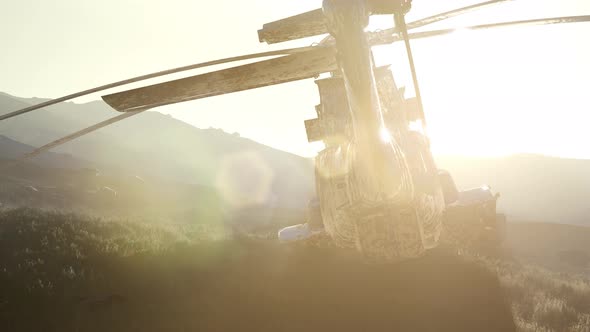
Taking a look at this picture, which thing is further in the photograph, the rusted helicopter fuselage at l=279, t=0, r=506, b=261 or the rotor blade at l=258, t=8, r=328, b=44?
the rotor blade at l=258, t=8, r=328, b=44

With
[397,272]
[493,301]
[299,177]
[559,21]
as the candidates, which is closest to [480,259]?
[493,301]

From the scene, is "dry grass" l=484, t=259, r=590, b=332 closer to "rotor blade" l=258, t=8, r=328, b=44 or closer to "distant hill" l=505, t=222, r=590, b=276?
"rotor blade" l=258, t=8, r=328, b=44

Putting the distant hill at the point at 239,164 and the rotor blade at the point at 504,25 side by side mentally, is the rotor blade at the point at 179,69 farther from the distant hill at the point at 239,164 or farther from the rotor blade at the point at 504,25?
the distant hill at the point at 239,164

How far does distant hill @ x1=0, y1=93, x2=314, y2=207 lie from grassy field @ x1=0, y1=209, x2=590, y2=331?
177 feet

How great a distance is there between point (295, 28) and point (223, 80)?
76 cm

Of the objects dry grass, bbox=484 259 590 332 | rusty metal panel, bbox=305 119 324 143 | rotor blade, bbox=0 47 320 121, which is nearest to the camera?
rotor blade, bbox=0 47 320 121

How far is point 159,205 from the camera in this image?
4931 centimetres

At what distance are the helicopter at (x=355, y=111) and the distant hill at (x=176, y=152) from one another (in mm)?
65290

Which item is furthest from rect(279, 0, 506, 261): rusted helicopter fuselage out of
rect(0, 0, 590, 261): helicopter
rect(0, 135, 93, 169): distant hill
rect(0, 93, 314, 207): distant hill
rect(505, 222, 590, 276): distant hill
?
rect(0, 135, 93, 169): distant hill

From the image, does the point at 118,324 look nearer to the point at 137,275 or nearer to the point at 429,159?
the point at 137,275

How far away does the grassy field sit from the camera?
1045cm

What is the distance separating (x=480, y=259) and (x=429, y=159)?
15.4 m

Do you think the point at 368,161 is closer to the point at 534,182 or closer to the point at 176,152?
the point at 176,152

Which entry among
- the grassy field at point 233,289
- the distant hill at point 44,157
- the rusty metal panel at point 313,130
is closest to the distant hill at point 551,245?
the grassy field at point 233,289
